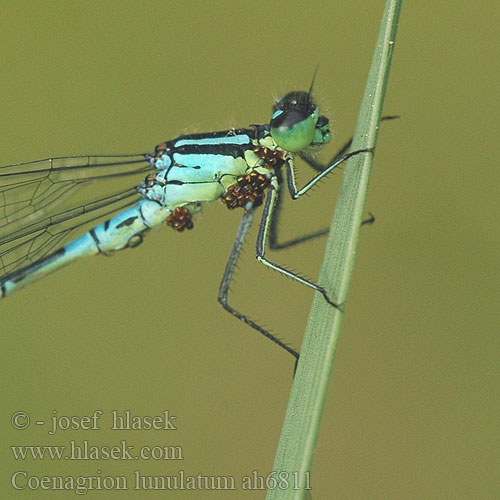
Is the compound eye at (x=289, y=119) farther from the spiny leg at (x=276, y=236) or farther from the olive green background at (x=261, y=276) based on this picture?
the olive green background at (x=261, y=276)

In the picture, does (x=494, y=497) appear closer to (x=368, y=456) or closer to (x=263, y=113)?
(x=368, y=456)

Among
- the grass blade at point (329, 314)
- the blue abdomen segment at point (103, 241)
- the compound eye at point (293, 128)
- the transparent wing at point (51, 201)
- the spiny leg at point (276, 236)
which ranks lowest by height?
the grass blade at point (329, 314)

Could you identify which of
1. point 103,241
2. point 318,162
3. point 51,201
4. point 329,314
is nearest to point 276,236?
point 318,162

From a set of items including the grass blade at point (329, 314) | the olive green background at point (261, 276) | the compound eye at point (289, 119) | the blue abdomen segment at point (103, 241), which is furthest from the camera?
the olive green background at point (261, 276)

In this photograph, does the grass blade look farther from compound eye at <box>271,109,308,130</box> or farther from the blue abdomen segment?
the blue abdomen segment

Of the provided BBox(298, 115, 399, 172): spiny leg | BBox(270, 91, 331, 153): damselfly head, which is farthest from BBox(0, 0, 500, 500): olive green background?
BBox(270, 91, 331, 153): damselfly head

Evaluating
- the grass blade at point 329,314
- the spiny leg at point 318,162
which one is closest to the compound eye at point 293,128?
the spiny leg at point 318,162

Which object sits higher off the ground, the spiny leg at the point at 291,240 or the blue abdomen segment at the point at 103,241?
the blue abdomen segment at the point at 103,241
